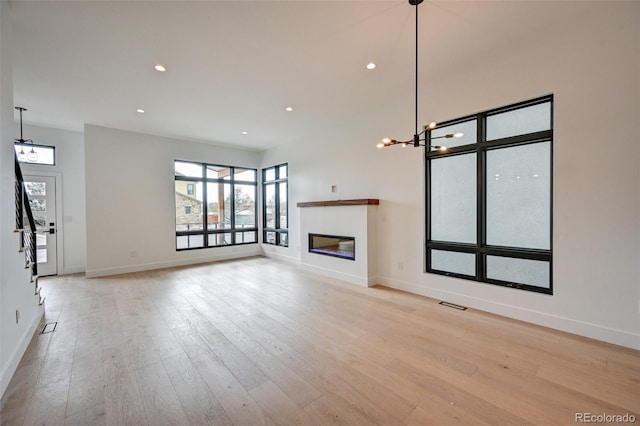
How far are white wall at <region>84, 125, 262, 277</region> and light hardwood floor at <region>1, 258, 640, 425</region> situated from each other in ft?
7.41

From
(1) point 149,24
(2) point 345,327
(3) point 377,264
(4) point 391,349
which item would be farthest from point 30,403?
(3) point 377,264

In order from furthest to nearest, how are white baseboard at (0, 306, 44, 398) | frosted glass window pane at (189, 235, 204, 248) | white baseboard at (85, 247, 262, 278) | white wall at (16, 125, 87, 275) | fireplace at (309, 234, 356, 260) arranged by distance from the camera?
frosted glass window pane at (189, 235, 204, 248) < white wall at (16, 125, 87, 275) < white baseboard at (85, 247, 262, 278) < fireplace at (309, 234, 356, 260) < white baseboard at (0, 306, 44, 398)

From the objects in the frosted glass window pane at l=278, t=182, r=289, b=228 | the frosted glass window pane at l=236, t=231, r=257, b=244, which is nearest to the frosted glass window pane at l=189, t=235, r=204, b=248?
the frosted glass window pane at l=236, t=231, r=257, b=244

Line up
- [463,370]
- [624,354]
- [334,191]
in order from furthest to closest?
[334,191]
[624,354]
[463,370]

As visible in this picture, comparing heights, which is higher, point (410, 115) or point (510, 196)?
point (410, 115)

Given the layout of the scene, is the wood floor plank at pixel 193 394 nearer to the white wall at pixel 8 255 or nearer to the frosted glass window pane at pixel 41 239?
the white wall at pixel 8 255

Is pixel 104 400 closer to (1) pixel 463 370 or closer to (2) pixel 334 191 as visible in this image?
(1) pixel 463 370

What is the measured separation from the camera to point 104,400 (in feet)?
6.20

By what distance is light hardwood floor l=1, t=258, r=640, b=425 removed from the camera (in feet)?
5.80

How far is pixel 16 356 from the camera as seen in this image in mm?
2326

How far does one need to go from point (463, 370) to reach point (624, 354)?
64.5 inches

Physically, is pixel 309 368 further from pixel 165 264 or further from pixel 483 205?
pixel 165 264

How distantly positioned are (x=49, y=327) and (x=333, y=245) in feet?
14.1

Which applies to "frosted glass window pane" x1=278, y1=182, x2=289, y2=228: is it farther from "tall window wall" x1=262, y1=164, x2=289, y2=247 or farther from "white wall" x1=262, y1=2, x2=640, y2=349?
"white wall" x1=262, y1=2, x2=640, y2=349
